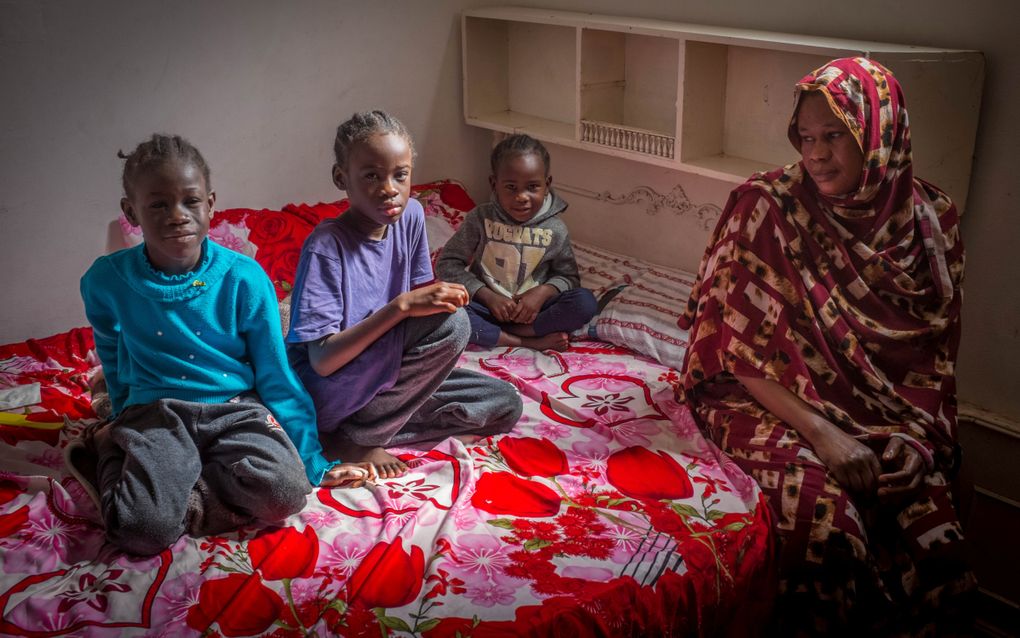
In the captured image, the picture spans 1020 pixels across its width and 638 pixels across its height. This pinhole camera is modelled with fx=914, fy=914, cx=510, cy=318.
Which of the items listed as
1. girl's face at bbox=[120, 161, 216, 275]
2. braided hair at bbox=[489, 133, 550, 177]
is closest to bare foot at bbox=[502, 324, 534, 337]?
braided hair at bbox=[489, 133, 550, 177]

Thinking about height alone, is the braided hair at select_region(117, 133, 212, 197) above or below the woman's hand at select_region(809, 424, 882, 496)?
above

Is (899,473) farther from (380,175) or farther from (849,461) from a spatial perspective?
(380,175)

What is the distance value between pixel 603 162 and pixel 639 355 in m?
0.96

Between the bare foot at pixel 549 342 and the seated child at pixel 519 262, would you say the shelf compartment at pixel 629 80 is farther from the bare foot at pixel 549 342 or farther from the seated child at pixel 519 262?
the bare foot at pixel 549 342

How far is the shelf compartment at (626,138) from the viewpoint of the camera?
2.93 meters

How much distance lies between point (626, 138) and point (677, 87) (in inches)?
9.7

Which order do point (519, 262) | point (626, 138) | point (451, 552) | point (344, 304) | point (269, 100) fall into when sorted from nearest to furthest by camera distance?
point (451, 552) < point (344, 304) < point (519, 262) < point (626, 138) < point (269, 100)

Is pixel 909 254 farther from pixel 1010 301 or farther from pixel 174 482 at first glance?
pixel 174 482

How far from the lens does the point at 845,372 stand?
2068 millimetres

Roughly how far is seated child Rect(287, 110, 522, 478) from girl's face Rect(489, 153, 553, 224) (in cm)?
65

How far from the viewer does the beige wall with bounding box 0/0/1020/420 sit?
7.89 feet

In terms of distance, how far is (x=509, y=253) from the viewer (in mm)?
2902

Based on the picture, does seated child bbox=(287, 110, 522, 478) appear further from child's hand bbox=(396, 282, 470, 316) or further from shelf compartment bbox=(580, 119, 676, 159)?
shelf compartment bbox=(580, 119, 676, 159)

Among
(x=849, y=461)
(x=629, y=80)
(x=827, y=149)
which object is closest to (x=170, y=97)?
(x=629, y=80)
